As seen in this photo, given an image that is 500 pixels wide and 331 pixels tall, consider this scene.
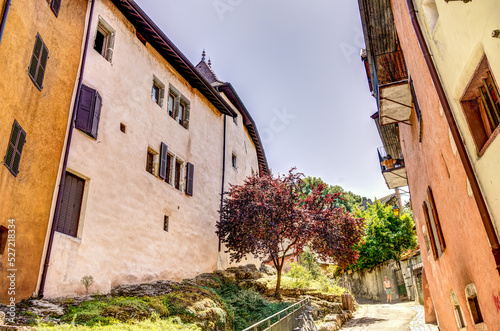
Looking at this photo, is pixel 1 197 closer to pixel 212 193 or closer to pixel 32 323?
A: pixel 32 323

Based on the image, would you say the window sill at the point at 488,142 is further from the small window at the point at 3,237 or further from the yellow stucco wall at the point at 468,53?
the small window at the point at 3,237

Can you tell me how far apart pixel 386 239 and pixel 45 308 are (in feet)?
73.3

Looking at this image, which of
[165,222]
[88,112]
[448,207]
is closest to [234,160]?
[165,222]

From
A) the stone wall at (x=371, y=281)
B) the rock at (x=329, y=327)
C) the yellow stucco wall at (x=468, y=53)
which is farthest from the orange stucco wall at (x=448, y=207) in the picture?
the stone wall at (x=371, y=281)

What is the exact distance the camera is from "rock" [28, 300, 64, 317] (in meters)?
7.51

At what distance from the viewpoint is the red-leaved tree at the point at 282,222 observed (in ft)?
50.7

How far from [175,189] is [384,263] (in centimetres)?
1658

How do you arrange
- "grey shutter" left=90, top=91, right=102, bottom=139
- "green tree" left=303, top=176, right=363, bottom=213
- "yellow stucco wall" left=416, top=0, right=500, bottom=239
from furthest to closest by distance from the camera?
"green tree" left=303, top=176, right=363, bottom=213 < "grey shutter" left=90, top=91, right=102, bottom=139 < "yellow stucco wall" left=416, top=0, right=500, bottom=239

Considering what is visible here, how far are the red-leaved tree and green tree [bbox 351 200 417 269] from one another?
8.95 m

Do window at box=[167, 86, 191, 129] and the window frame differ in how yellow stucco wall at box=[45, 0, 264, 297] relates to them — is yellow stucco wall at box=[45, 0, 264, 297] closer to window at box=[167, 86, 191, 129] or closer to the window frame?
the window frame

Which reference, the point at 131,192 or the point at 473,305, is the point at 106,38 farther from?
the point at 473,305

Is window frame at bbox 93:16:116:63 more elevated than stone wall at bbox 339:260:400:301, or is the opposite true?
window frame at bbox 93:16:116:63

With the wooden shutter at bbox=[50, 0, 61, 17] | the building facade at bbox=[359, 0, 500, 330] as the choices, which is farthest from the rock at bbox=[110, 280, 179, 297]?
the building facade at bbox=[359, 0, 500, 330]

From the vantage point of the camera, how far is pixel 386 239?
25328 mm
